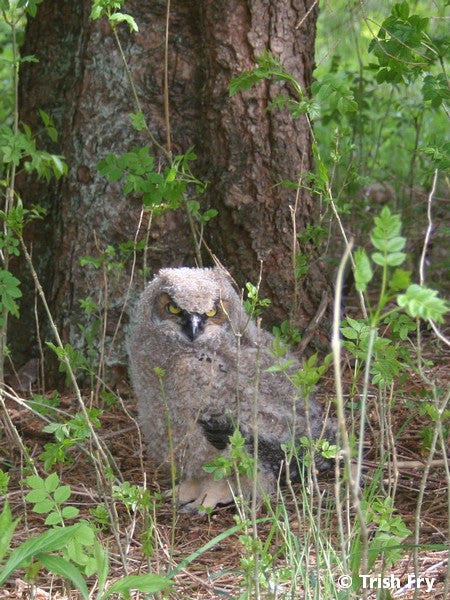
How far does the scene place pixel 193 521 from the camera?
172 inches

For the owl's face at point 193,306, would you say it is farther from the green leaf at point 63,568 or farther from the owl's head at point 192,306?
the green leaf at point 63,568

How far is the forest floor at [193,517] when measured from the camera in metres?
3.53

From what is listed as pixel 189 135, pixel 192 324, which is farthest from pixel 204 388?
pixel 189 135

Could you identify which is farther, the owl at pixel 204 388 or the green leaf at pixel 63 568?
the owl at pixel 204 388

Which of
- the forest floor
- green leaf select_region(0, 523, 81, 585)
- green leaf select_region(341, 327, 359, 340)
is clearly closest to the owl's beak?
the forest floor

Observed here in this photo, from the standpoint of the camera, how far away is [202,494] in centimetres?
460

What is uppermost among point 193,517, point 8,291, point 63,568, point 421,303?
point 421,303

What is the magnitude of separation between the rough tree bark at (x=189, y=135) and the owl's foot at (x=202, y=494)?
1168 mm

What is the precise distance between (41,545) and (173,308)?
1876 millimetres

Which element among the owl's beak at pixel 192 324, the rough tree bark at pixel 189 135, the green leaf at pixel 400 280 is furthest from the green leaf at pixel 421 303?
the rough tree bark at pixel 189 135

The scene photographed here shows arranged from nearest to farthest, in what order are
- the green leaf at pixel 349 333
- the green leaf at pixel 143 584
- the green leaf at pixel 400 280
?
the green leaf at pixel 400 280, the green leaf at pixel 143 584, the green leaf at pixel 349 333

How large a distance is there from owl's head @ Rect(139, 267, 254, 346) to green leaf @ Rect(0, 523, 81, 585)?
5.52ft

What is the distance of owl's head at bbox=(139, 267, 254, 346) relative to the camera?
4.57m

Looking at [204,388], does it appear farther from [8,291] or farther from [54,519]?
[54,519]
